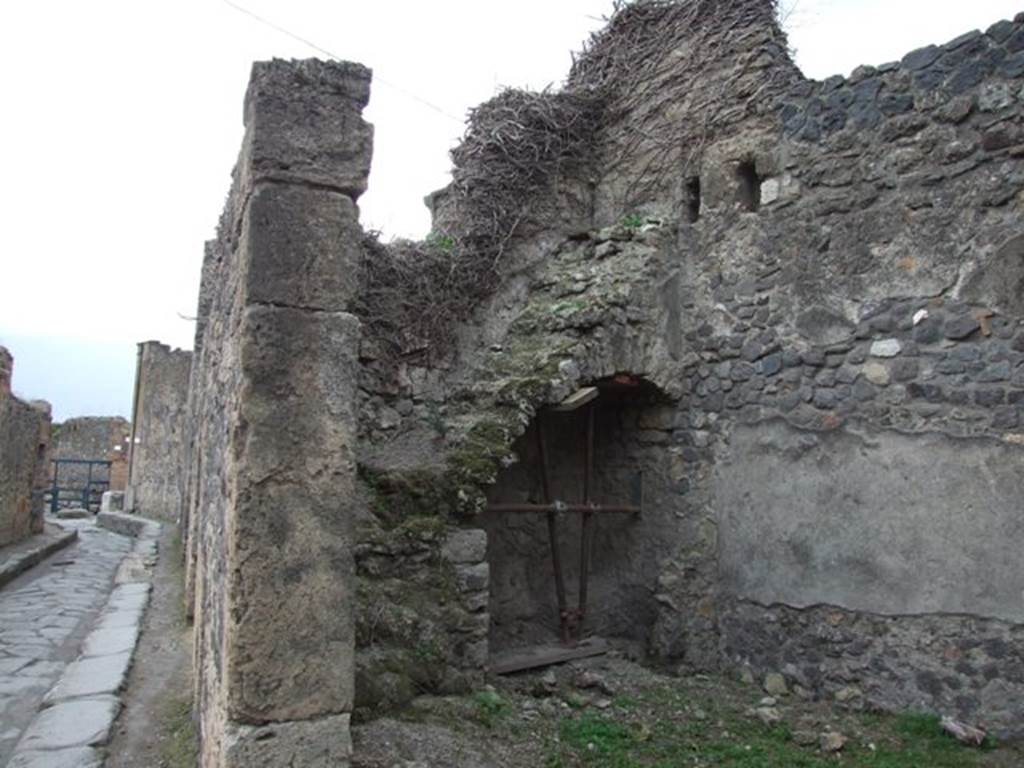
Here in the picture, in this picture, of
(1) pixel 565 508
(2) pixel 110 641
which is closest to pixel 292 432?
(1) pixel 565 508

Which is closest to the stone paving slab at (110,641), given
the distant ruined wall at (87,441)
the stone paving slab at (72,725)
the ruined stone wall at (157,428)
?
the stone paving slab at (72,725)

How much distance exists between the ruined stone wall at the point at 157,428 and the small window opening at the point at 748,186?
38.6 ft

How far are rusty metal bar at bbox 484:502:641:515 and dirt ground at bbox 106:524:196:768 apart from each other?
2.00m

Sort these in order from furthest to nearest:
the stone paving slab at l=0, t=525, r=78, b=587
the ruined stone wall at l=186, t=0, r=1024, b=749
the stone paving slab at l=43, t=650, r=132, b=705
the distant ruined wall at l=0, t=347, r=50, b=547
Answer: the distant ruined wall at l=0, t=347, r=50, b=547 < the stone paving slab at l=0, t=525, r=78, b=587 < the stone paving slab at l=43, t=650, r=132, b=705 < the ruined stone wall at l=186, t=0, r=1024, b=749

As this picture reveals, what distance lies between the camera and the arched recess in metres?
5.88

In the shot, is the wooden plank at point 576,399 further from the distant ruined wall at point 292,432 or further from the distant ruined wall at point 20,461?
the distant ruined wall at point 20,461

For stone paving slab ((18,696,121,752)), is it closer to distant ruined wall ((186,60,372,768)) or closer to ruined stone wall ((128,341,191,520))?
distant ruined wall ((186,60,372,768))

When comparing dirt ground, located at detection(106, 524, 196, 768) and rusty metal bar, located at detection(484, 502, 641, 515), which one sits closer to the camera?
dirt ground, located at detection(106, 524, 196, 768)

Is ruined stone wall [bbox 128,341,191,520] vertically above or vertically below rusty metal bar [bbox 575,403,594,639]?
above

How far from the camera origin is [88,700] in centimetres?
446

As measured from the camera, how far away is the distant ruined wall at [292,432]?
2607 millimetres

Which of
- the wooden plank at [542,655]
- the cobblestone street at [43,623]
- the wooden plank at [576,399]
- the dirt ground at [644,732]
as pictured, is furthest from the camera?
the wooden plank at [576,399]

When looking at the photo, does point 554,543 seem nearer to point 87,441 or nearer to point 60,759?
point 60,759

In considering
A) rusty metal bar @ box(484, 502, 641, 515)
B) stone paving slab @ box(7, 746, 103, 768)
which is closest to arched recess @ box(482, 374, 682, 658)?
rusty metal bar @ box(484, 502, 641, 515)
